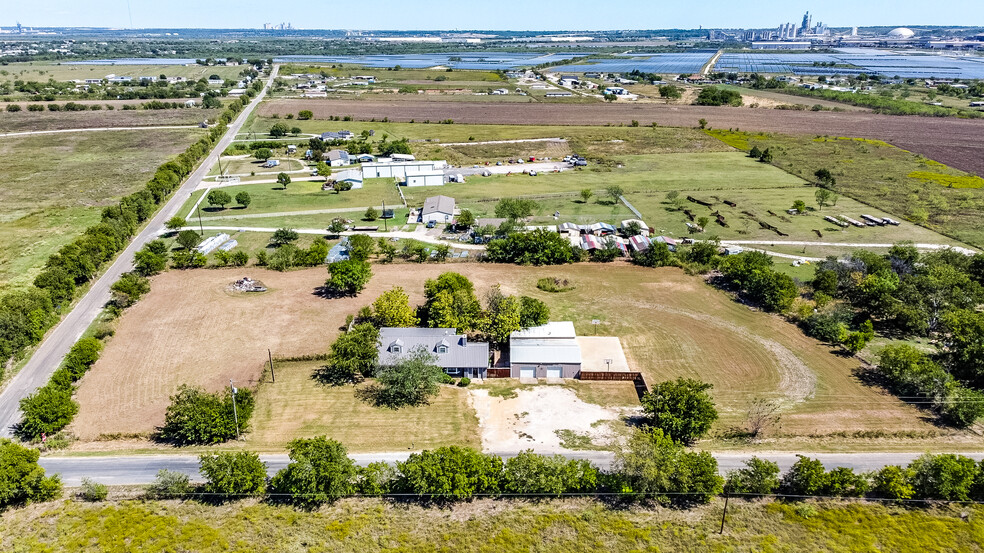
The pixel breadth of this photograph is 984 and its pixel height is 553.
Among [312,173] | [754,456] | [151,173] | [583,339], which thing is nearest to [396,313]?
[583,339]

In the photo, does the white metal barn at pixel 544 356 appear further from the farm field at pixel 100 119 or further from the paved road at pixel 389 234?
the farm field at pixel 100 119

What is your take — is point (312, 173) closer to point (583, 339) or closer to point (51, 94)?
point (583, 339)

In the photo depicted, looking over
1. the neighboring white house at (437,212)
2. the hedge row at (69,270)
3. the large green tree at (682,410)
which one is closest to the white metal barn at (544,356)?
the large green tree at (682,410)

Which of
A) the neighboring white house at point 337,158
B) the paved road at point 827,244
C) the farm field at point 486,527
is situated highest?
the neighboring white house at point 337,158

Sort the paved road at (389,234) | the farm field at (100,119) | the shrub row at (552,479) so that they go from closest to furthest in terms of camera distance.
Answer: the shrub row at (552,479), the paved road at (389,234), the farm field at (100,119)

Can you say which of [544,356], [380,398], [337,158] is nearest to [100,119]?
[337,158]

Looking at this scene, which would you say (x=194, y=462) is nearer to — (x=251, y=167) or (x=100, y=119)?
(x=251, y=167)

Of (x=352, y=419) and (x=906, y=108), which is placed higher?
(x=906, y=108)
